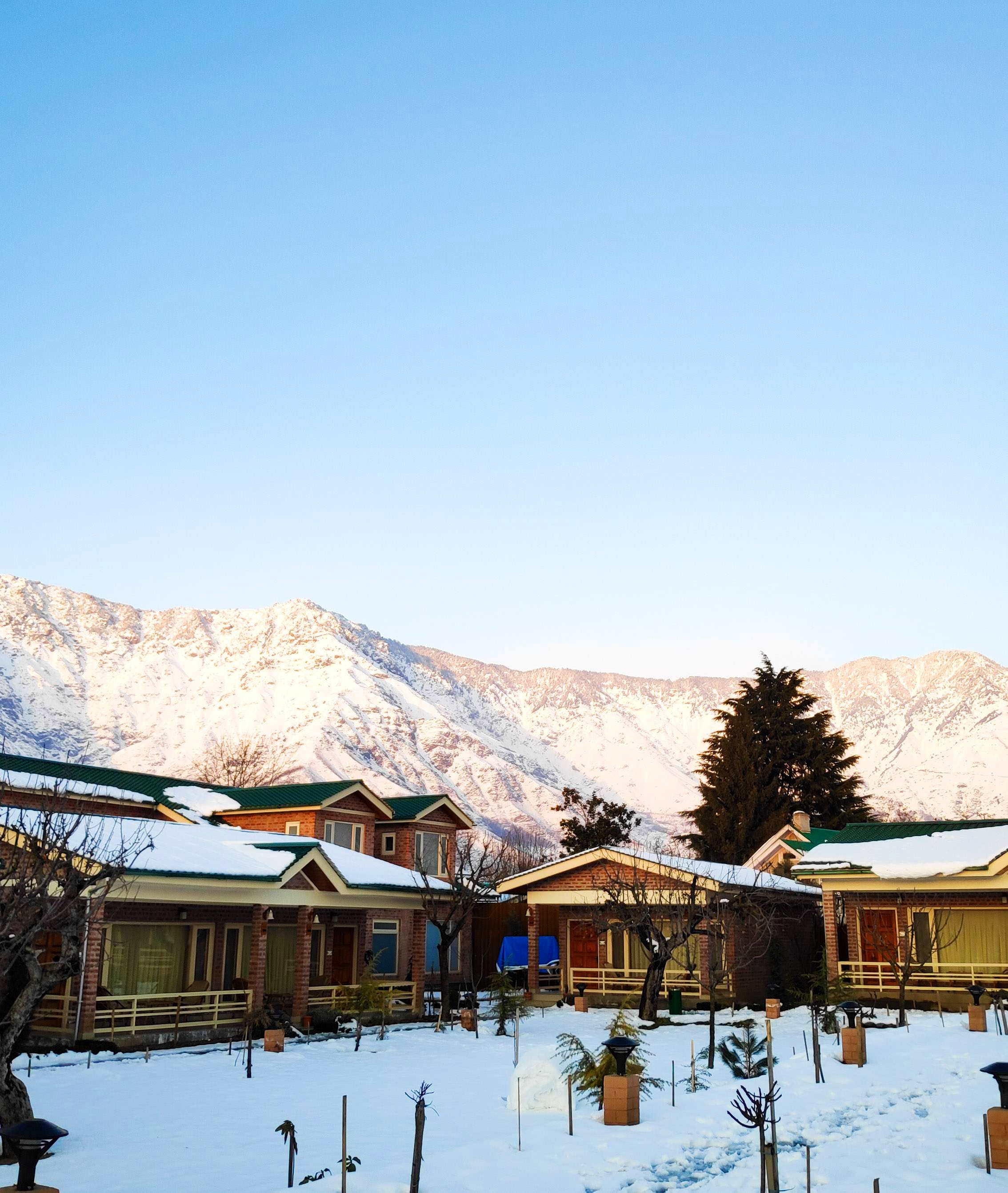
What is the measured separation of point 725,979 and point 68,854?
22.2 metres

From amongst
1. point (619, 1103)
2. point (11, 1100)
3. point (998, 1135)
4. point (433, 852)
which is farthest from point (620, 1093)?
point (433, 852)

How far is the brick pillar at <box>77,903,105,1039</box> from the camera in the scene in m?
23.6

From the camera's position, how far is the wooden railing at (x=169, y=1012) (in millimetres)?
24875

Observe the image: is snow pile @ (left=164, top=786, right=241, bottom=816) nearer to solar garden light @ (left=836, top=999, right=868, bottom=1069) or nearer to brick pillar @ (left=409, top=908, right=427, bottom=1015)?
brick pillar @ (left=409, top=908, right=427, bottom=1015)

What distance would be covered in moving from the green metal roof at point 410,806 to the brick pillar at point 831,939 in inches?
683

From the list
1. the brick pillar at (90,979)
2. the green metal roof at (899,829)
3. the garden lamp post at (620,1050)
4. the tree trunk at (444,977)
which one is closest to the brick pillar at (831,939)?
the green metal roof at (899,829)

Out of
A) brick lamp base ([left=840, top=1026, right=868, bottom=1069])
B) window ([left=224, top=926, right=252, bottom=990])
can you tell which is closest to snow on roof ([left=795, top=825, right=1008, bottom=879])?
brick lamp base ([left=840, top=1026, right=868, bottom=1069])

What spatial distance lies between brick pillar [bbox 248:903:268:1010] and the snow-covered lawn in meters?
3.51

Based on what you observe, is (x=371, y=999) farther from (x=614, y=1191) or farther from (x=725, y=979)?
(x=614, y=1191)

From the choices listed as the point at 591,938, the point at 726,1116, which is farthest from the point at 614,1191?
the point at 591,938

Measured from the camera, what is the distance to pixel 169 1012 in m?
25.8

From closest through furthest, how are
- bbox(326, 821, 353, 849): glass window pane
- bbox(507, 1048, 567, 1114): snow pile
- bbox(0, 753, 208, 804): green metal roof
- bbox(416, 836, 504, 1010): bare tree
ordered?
bbox(507, 1048, 567, 1114): snow pile < bbox(416, 836, 504, 1010): bare tree < bbox(0, 753, 208, 804): green metal roof < bbox(326, 821, 353, 849): glass window pane

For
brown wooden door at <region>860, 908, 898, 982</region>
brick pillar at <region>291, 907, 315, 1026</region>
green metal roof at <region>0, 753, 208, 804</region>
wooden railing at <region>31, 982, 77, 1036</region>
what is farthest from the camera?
green metal roof at <region>0, 753, 208, 804</region>

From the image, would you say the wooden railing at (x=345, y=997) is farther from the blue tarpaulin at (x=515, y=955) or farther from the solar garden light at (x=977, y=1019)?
the blue tarpaulin at (x=515, y=955)
